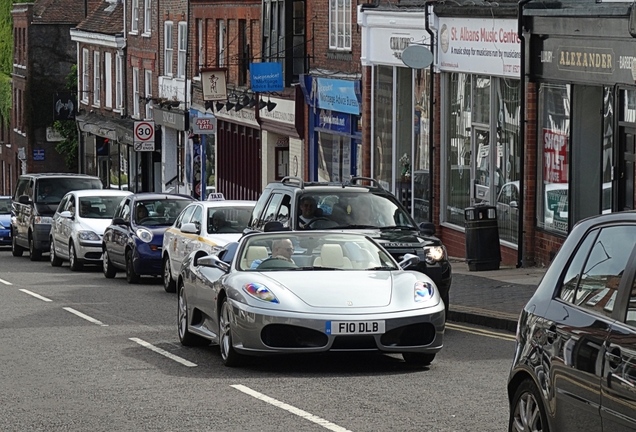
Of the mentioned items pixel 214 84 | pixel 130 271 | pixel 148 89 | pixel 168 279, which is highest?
pixel 214 84

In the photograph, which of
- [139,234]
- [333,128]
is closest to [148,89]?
[333,128]

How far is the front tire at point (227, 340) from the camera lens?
1246 centimetres

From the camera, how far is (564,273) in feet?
24.2

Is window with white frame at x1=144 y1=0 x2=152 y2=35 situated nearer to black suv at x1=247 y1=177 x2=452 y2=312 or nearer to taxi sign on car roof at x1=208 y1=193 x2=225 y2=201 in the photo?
taxi sign on car roof at x1=208 y1=193 x2=225 y2=201

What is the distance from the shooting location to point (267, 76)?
127 ft

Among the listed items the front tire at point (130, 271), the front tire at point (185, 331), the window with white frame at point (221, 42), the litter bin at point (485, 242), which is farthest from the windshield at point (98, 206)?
the front tire at point (185, 331)

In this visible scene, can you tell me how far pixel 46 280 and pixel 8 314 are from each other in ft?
26.4

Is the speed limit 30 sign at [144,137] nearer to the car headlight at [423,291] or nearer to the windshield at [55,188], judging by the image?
the windshield at [55,188]

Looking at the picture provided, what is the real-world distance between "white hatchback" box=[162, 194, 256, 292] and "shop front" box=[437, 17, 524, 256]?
4812 mm

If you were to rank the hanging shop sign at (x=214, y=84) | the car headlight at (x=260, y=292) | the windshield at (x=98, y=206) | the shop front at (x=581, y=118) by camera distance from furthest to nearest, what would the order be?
the hanging shop sign at (x=214, y=84) < the windshield at (x=98, y=206) < the shop front at (x=581, y=118) < the car headlight at (x=260, y=292)

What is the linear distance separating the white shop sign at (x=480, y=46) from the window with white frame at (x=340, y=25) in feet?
21.9

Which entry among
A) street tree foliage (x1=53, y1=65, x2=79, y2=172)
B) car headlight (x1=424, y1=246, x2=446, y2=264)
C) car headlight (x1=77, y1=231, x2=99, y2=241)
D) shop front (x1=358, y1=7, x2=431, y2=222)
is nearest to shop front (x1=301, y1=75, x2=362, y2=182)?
shop front (x1=358, y1=7, x2=431, y2=222)

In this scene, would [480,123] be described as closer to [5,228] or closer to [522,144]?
[522,144]

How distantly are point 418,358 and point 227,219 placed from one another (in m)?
10.4
